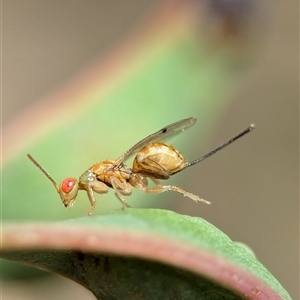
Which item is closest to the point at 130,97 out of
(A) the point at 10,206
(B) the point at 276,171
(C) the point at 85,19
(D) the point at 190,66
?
(D) the point at 190,66

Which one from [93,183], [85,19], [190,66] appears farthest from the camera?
[85,19]

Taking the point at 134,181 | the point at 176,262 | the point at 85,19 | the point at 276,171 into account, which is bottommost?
the point at 176,262

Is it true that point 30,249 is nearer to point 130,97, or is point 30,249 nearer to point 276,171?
point 130,97

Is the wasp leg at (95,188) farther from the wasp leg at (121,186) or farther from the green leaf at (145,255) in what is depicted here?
the green leaf at (145,255)

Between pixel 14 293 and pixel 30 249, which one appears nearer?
pixel 30 249

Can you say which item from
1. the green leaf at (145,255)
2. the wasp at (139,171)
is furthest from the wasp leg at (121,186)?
the green leaf at (145,255)

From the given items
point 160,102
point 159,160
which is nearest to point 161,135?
point 159,160

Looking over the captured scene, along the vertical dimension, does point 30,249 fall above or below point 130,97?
below

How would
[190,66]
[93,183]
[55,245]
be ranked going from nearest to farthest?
1. [55,245]
2. [93,183]
3. [190,66]
